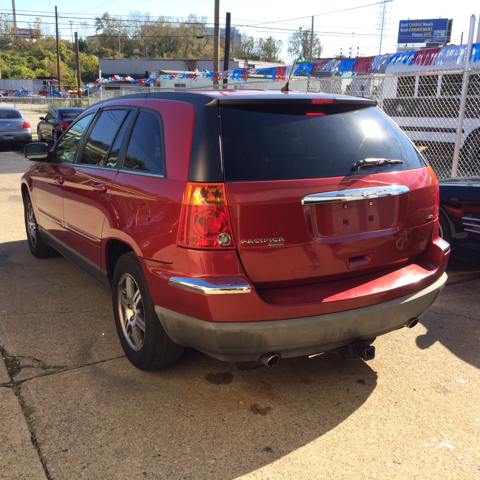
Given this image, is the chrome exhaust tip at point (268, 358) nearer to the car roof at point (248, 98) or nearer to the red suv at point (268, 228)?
the red suv at point (268, 228)

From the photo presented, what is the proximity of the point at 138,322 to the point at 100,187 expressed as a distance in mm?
1047

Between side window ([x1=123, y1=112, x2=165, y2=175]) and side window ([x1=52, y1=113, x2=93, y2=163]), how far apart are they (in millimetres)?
1146

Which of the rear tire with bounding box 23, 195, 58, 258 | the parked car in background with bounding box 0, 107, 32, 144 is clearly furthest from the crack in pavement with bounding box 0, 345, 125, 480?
the parked car in background with bounding box 0, 107, 32, 144

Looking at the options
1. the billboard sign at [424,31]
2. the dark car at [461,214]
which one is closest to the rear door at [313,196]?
the dark car at [461,214]

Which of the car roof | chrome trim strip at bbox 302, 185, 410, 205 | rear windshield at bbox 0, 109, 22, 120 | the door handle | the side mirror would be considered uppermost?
the car roof

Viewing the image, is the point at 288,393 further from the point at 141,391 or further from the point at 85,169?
the point at 85,169

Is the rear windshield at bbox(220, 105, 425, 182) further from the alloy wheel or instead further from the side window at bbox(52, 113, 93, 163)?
the side window at bbox(52, 113, 93, 163)

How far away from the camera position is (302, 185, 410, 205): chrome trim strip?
2.74 metres

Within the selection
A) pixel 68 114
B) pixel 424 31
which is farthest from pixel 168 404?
pixel 424 31

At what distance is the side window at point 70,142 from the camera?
4.51 metres

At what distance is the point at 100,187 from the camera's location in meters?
3.67

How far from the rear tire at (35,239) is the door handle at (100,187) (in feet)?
7.09

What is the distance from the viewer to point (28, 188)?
5809 mm

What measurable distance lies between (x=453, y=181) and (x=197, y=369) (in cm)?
388
